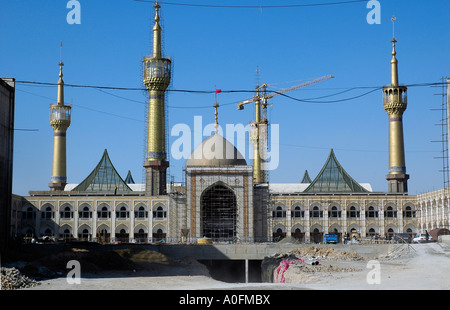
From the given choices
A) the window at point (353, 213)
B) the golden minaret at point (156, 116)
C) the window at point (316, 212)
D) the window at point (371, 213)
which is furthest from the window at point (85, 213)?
the window at point (371, 213)

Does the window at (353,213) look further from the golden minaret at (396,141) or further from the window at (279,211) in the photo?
the window at (279,211)

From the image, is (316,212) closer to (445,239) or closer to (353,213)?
(353,213)

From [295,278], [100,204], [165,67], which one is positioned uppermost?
[165,67]

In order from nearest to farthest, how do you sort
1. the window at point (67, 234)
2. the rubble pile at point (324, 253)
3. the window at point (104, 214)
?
the rubble pile at point (324, 253)
the window at point (67, 234)
the window at point (104, 214)

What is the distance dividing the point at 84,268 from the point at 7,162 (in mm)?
10907

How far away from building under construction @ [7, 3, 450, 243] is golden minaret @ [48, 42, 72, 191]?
27.4 feet

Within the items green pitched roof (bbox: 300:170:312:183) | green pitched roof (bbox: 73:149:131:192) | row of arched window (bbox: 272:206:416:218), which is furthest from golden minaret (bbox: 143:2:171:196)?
green pitched roof (bbox: 300:170:312:183)

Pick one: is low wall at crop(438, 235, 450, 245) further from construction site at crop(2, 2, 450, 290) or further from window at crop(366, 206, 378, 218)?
window at crop(366, 206, 378, 218)

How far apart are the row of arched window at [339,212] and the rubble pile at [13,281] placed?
57.1 m

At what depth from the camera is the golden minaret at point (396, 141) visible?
283ft

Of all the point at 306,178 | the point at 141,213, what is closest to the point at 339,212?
the point at 141,213

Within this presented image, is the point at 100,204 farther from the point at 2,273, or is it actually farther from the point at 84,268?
the point at 2,273

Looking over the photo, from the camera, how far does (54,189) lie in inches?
3674
